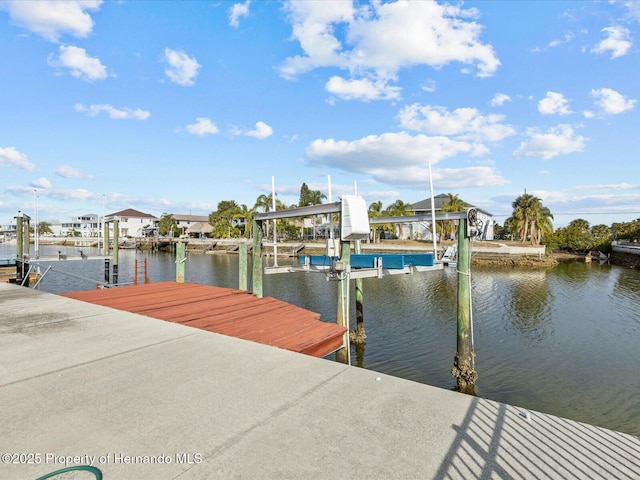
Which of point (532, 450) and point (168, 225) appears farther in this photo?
point (168, 225)

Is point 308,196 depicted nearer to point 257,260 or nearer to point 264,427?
point 257,260

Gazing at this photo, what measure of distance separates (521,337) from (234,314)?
47.8ft

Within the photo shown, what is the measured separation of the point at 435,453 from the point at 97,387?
4167mm

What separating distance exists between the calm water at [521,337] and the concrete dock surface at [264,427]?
8358 mm

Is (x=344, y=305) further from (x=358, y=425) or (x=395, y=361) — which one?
Answer: (x=358, y=425)

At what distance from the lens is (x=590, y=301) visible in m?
26.7

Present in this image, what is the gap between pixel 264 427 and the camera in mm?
3646

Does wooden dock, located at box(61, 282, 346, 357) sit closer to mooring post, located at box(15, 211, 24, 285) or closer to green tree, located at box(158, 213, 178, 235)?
mooring post, located at box(15, 211, 24, 285)

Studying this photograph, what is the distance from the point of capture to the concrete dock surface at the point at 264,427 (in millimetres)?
3064

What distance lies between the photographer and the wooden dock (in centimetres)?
810

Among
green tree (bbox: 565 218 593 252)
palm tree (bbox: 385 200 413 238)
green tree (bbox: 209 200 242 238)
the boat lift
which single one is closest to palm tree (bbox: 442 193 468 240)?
palm tree (bbox: 385 200 413 238)

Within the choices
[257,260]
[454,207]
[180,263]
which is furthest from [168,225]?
[257,260]

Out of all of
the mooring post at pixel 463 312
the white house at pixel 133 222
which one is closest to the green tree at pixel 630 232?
the mooring post at pixel 463 312

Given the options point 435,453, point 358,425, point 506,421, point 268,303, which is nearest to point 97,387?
point 358,425
